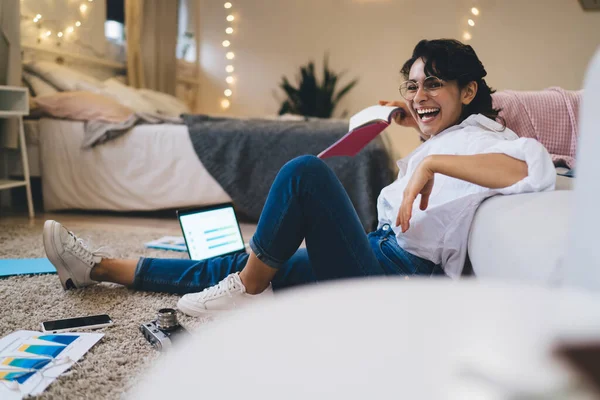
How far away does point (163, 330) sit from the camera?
1.17 m

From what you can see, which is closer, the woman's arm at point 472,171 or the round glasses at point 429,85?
the woman's arm at point 472,171

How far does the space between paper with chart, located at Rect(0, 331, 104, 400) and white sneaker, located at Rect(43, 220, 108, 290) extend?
28cm

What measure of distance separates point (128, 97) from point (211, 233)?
1.99 m

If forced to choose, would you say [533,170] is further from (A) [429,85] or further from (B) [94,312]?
(B) [94,312]

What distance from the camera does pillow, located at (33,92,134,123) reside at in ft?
9.51

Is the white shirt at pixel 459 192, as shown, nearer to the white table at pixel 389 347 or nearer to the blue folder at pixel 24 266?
the white table at pixel 389 347

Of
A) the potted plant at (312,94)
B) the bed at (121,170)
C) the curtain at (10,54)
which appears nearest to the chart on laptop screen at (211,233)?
the bed at (121,170)

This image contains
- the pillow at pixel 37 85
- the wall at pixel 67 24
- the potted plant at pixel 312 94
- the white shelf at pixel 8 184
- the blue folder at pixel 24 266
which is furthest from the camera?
the potted plant at pixel 312 94

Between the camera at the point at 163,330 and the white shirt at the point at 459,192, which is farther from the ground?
the white shirt at the point at 459,192

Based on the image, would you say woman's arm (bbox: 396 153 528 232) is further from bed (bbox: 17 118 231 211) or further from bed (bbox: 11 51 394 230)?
bed (bbox: 17 118 231 211)

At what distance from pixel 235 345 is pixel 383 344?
97mm

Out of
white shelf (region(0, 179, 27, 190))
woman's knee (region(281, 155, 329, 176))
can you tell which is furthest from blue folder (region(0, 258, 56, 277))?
woman's knee (region(281, 155, 329, 176))

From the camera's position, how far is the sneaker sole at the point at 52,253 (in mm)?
1381

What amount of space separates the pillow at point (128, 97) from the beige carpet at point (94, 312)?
5.11 ft
